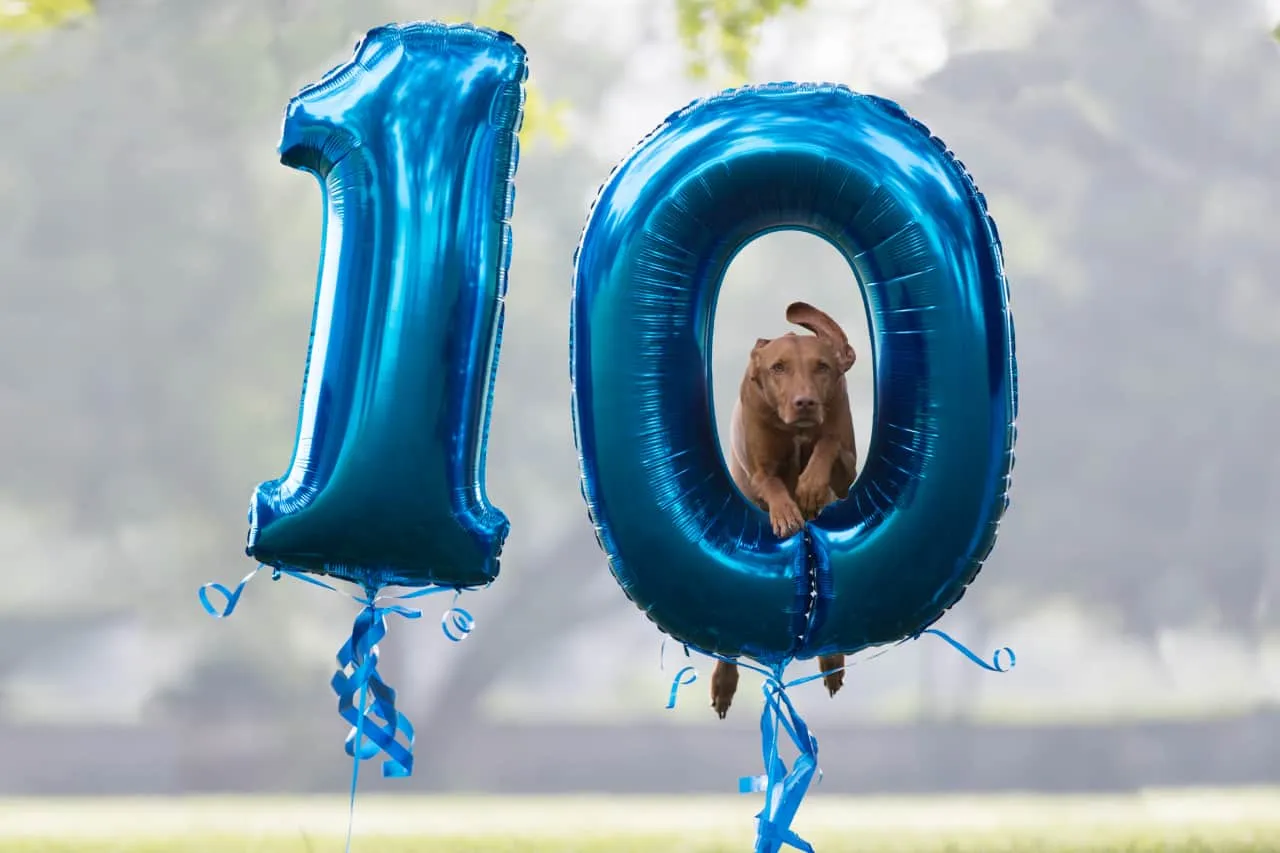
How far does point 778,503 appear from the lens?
206cm

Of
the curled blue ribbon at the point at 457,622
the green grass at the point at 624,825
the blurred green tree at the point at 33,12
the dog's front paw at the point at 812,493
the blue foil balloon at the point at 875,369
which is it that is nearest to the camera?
the blue foil balloon at the point at 875,369

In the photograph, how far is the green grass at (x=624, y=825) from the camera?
4035 millimetres

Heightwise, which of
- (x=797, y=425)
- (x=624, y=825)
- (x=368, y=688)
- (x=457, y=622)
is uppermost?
(x=797, y=425)

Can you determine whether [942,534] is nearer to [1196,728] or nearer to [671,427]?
[671,427]

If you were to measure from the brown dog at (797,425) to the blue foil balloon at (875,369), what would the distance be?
0.07 m

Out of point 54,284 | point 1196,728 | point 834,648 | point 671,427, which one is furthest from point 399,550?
point 1196,728

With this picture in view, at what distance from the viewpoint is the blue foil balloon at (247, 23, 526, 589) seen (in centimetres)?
203

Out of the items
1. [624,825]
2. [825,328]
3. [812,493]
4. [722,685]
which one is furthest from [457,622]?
[624,825]

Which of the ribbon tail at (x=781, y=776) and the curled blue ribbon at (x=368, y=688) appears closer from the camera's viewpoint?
the ribbon tail at (x=781, y=776)

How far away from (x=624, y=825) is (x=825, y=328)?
279cm

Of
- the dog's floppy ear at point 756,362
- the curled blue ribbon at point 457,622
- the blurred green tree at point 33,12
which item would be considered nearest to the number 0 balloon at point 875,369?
the dog's floppy ear at point 756,362

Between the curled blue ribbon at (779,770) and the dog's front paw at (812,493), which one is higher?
the dog's front paw at (812,493)

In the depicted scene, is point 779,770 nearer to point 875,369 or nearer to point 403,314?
point 875,369

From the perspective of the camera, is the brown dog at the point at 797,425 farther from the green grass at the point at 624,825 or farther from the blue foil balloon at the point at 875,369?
the green grass at the point at 624,825
